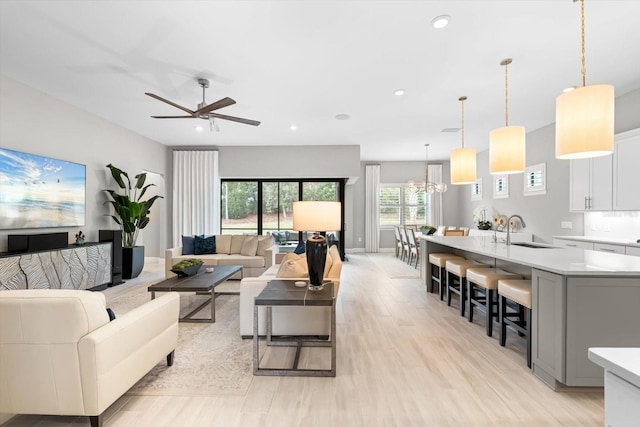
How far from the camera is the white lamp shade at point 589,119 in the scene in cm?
188

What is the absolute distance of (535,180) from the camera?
591 centimetres

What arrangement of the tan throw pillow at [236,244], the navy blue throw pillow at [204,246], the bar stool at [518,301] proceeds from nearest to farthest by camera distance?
the bar stool at [518,301] → the navy blue throw pillow at [204,246] → the tan throw pillow at [236,244]

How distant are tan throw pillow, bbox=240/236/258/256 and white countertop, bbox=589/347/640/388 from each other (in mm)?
5034

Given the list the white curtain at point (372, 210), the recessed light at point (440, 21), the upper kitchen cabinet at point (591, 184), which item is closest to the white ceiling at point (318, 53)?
the recessed light at point (440, 21)

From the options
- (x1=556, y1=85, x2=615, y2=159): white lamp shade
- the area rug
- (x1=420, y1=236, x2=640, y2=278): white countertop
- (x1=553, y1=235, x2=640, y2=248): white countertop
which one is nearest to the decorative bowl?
the area rug

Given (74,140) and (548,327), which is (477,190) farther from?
(74,140)

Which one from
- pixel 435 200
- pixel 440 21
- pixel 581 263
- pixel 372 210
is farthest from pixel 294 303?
pixel 435 200

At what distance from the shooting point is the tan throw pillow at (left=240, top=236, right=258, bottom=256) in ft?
17.7

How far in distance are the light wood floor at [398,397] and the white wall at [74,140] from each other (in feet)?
12.1

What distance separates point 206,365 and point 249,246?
10.4 feet

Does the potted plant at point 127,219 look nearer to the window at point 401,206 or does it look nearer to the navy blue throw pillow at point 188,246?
Answer: the navy blue throw pillow at point 188,246

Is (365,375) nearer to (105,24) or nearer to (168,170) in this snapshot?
(105,24)

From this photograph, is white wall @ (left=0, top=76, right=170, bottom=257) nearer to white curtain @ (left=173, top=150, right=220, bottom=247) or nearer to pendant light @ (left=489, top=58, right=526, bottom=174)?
white curtain @ (left=173, top=150, right=220, bottom=247)

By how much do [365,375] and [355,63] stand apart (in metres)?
3.07
